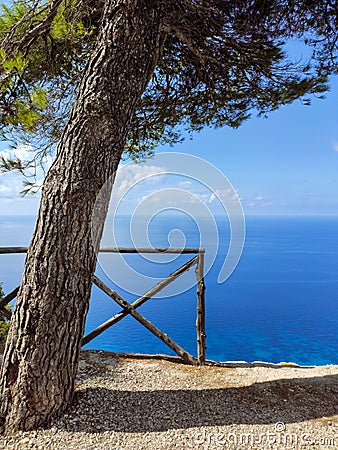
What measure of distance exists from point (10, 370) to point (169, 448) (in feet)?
3.59

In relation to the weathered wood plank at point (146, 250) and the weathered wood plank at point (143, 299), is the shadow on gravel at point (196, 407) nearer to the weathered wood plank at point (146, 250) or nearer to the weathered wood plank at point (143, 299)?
the weathered wood plank at point (143, 299)

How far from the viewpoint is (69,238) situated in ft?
7.45

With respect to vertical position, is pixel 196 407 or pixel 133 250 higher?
pixel 133 250

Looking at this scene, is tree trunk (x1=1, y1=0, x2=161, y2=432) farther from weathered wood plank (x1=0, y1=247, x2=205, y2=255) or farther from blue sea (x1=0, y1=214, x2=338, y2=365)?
weathered wood plank (x1=0, y1=247, x2=205, y2=255)

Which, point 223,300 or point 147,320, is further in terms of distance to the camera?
point 223,300

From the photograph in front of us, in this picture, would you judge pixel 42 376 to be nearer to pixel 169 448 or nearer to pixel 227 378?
pixel 169 448

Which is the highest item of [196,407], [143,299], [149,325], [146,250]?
[146,250]

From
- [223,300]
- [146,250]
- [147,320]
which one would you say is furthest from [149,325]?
[223,300]

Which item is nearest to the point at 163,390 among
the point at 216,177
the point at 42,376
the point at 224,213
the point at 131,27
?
the point at 42,376

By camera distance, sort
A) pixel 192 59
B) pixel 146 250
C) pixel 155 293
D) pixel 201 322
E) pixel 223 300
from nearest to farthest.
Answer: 1. pixel 201 322
2. pixel 155 293
3. pixel 146 250
4. pixel 192 59
5. pixel 223 300

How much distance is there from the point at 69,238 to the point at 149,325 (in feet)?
5.67

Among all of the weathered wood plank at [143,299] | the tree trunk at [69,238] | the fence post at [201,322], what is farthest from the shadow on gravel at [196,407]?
the weathered wood plank at [143,299]

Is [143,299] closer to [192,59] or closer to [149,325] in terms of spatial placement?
[149,325]

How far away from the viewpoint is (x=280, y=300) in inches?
539
